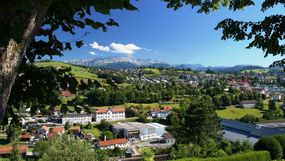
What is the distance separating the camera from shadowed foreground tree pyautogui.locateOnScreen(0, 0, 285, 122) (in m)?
1.78

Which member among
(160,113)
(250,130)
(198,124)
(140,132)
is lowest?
(140,132)

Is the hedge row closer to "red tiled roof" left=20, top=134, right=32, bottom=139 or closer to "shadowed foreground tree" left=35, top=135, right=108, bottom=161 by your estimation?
"shadowed foreground tree" left=35, top=135, right=108, bottom=161

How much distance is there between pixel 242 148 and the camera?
3678 centimetres

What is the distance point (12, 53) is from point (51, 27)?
135 cm

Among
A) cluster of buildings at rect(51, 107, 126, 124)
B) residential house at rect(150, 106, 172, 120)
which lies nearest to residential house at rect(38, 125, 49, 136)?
cluster of buildings at rect(51, 107, 126, 124)

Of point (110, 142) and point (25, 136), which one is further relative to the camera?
point (25, 136)

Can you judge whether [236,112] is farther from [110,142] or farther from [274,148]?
[274,148]

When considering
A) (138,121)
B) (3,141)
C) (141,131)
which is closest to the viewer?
(3,141)

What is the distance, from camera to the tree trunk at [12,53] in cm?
190

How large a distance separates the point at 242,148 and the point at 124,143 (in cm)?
3757

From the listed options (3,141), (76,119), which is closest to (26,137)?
(3,141)

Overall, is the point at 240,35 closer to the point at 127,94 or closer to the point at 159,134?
the point at 159,134

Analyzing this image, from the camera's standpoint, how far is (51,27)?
3242 mm

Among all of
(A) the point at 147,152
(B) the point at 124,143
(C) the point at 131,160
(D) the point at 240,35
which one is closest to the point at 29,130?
(B) the point at 124,143
